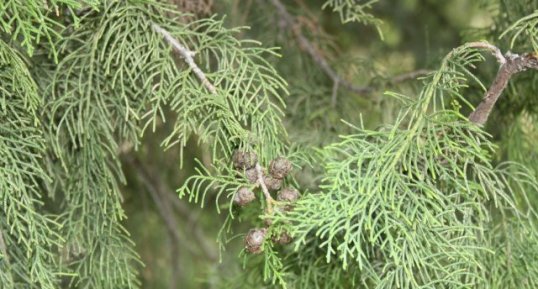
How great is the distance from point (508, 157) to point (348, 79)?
17.6 inches

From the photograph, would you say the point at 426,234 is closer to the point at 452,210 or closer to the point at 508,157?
the point at 452,210

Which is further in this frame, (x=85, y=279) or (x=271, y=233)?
(x=85, y=279)

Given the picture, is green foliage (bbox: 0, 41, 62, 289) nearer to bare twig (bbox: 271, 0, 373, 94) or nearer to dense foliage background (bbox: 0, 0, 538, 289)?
dense foliage background (bbox: 0, 0, 538, 289)

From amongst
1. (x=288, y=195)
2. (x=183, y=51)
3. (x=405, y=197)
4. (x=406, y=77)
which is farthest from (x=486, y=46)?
(x=406, y=77)

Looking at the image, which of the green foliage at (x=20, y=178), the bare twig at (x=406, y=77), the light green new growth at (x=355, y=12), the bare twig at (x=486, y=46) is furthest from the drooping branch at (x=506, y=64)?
the green foliage at (x=20, y=178)

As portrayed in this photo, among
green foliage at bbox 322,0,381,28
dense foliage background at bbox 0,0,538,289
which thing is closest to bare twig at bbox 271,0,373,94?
dense foliage background at bbox 0,0,538,289

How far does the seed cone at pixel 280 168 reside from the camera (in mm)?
1083

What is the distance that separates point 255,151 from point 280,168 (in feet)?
0.15

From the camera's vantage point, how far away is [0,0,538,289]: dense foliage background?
1.04 metres

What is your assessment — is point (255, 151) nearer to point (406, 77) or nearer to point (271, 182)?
point (271, 182)

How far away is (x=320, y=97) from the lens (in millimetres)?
1759

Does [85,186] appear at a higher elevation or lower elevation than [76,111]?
lower

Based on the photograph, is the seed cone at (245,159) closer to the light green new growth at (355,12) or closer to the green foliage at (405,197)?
the green foliage at (405,197)

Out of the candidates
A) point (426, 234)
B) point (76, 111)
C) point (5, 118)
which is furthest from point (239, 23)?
point (426, 234)
